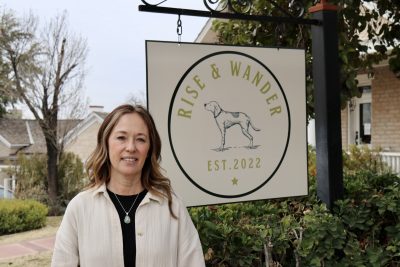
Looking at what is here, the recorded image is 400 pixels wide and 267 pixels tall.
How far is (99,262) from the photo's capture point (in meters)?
1.82

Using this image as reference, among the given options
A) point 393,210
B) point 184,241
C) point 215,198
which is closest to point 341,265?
point 393,210

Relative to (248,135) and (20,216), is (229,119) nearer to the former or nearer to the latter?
(248,135)

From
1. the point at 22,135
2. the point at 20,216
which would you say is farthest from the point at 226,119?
the point at 22,135

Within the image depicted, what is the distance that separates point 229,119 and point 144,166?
1.14 meters

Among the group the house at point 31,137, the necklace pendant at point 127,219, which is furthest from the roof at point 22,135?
the necklace pendant at point 127,219

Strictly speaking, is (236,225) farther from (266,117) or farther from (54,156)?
(54,156)

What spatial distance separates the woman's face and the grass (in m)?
6.13

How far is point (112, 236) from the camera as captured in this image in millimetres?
1851

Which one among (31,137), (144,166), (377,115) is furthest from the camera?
(31,137)

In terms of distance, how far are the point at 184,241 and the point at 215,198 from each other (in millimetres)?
1075

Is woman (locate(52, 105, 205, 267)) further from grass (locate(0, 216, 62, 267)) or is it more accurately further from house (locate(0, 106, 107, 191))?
house (locate(0, 106, 107, 191))

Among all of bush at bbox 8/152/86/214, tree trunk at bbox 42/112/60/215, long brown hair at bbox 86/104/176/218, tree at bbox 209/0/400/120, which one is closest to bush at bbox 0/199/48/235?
bush at bbox 8/152/86/214

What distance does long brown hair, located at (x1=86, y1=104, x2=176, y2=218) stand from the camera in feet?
6.48

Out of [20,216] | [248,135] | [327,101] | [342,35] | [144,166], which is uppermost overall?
[342,35]
